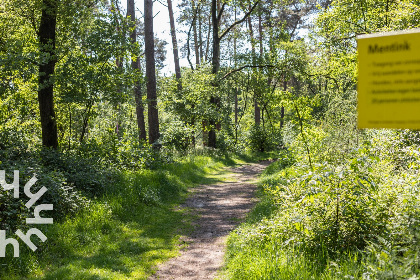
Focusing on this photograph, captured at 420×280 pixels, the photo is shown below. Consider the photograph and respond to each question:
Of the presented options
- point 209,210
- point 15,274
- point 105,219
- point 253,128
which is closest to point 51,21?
point 105,219

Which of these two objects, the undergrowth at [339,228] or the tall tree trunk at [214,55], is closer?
the undergrowth at [339,228]

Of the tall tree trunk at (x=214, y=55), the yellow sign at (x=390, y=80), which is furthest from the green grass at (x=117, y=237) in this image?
the tall tree trunk at (x=214, y=55)

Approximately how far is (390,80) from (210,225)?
640 cm

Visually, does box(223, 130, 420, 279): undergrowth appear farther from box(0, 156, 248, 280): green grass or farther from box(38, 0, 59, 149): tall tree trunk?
box(38, 0, 59, 149): tall tree trunk

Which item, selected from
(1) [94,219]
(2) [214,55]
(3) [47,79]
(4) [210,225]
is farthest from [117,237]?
(2) [214,55]

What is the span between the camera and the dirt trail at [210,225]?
6117 mm

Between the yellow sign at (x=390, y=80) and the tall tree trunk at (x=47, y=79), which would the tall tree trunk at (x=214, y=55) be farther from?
the yellow sign at (x=390, y=80)

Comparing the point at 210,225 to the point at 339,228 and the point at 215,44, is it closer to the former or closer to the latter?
the point at 339,228

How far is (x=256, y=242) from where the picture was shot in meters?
6.02

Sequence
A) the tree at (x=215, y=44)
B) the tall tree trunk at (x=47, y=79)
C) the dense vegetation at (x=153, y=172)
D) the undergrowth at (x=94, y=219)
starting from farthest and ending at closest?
the tree at (x=215, y=44), the tall tree trunk at (x=47, y=79), the undergrowth at (x=94, y=219), the dense vegetation at (x=153, y=172)

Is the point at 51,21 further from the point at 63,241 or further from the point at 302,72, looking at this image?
the point at 302,72

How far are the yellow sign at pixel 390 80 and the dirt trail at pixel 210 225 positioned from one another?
400 centimetres

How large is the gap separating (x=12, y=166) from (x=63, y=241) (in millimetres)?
2521

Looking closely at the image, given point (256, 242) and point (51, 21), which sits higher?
point (51, 21)
